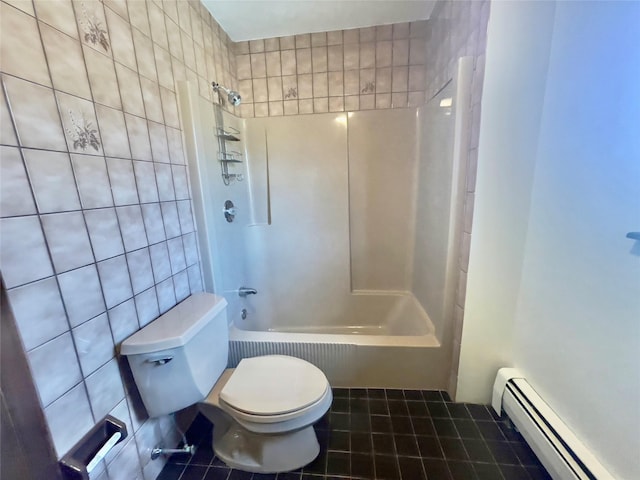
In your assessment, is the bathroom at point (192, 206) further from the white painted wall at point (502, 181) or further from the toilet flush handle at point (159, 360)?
the toilet flush handle at point (159, 360)

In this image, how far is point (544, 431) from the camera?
109cm

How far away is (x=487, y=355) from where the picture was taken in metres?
1.42

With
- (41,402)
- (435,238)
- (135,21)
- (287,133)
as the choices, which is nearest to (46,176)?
(41,402)

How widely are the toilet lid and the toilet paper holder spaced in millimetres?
357

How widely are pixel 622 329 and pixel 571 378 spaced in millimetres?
329

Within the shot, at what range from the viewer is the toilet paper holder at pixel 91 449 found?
29.9 inches

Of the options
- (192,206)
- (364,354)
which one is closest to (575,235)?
(364,354)

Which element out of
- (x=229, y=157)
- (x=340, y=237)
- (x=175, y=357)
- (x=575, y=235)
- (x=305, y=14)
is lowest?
(x=175, y=357)

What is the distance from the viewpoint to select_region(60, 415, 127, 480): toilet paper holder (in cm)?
76

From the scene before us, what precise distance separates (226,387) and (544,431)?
4.25ft

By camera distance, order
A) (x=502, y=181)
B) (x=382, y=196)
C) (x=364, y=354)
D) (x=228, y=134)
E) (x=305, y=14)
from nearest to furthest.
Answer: (x=502, y=181) < (x=364, y=354) < (x=305, y=14) < (x=228, y=134) < (x=382, y=196)

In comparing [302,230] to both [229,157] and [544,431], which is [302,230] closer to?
[229,157]

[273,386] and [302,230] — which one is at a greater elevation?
[302,230]

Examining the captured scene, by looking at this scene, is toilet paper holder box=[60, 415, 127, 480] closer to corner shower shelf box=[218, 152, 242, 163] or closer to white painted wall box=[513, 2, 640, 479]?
corner shower shelf box=[218, 152, 242, 163]
